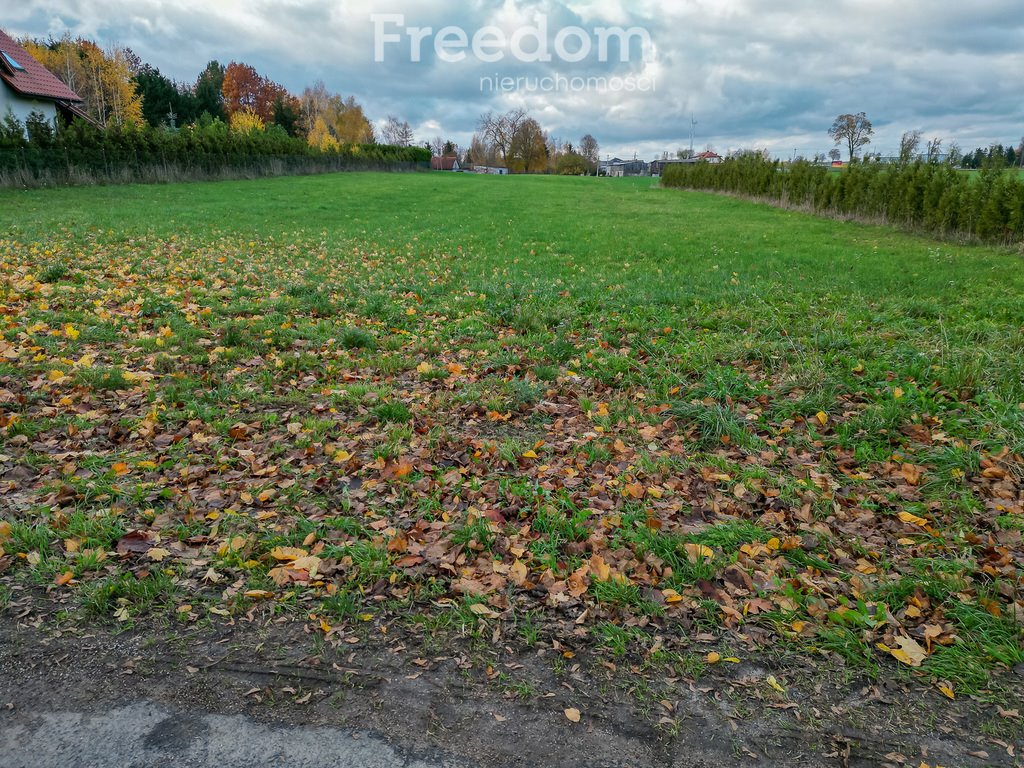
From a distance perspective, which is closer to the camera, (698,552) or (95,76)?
(698,552)

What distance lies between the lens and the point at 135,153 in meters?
25.0

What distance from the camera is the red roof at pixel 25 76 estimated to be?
2883 cm

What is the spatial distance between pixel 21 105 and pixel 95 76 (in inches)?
1091

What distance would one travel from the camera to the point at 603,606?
2822 millimetres

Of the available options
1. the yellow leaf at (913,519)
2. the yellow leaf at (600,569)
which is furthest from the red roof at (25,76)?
the yellow leaf at (913,519)

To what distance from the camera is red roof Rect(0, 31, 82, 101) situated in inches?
1135

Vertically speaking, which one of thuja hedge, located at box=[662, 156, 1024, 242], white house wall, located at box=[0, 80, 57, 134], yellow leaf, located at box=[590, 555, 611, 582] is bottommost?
yellow leaf, located at box=[590, 555, 611, 582]

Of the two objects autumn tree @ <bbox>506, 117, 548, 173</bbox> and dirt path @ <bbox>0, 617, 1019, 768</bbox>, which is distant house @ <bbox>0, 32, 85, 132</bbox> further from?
autumn tree @ <bbox>506, 117, 548, 173</bbox>

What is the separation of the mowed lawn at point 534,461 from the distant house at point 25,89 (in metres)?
29.1

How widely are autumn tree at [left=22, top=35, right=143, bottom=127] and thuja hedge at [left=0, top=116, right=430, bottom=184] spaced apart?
2270 cm

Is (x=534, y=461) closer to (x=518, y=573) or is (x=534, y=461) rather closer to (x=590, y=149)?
(x=518, y=573)

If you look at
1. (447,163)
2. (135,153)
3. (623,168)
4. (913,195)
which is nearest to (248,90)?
(447,163)

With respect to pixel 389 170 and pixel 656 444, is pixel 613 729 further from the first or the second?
pixel 389 170

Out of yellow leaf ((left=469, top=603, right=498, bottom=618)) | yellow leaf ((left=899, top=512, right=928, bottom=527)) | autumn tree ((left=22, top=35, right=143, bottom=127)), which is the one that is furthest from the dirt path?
autumn tree ((left=22, top=35, right=143, bottom=127))
